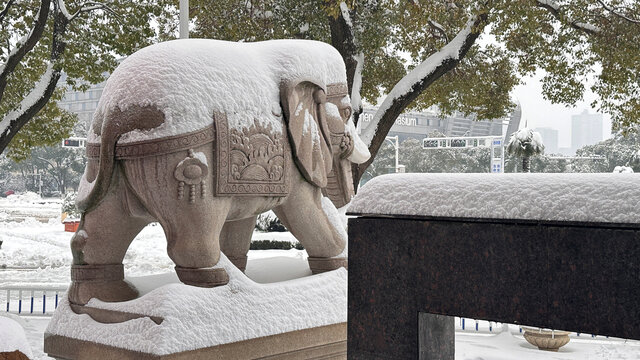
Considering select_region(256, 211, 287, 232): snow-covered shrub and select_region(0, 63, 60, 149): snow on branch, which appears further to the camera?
select_region(256, 211, 287, 232): snow-covered shrub

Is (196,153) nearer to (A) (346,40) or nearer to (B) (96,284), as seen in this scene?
(B) (96,284)

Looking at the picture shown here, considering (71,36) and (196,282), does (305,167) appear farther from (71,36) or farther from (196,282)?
(71,36)

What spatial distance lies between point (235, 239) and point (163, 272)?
23.8 feet

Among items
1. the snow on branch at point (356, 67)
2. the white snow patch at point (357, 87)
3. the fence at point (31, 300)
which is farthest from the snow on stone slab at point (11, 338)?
the white snow patch at point (357, 87)

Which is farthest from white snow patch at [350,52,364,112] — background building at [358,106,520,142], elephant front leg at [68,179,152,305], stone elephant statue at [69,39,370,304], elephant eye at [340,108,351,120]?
background building at [358,106,520,142]

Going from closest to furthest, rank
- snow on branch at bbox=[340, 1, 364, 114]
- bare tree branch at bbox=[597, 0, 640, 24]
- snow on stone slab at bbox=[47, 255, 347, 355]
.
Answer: snow on stone slab at bbox=[47, 255, 347, 355], bare tree branch at bbox=[597, 0, 640, 24], snow on branch at bbox=[340, 1, 364, 114]

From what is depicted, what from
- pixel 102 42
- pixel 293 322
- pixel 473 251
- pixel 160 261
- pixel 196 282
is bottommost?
pixel 160 261

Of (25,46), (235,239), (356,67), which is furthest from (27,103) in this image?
(235,239)

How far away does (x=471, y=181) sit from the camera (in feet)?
7.69

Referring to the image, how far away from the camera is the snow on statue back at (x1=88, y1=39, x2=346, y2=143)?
12.3 feet

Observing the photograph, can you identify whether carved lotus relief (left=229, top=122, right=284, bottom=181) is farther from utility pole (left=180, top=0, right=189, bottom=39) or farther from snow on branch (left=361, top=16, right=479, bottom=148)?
snow on branch (left=361, top=16, right=479, bottom=148)

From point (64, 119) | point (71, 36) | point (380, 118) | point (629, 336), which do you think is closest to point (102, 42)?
point (71, 36)

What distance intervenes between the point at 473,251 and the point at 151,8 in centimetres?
957

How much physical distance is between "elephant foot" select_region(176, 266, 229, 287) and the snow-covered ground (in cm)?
89
